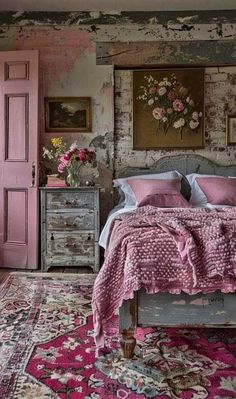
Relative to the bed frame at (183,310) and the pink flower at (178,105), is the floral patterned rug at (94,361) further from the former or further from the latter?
the pink flower at (178,105)

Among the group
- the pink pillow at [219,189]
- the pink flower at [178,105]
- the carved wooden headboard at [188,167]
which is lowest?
the pink pillow at [219,189]

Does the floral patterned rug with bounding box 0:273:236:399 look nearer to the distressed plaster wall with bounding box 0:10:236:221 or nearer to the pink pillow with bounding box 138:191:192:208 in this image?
the pink pillow with bounding box 138:191:192:208

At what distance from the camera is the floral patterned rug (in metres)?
1.99

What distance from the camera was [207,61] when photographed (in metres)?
4.72

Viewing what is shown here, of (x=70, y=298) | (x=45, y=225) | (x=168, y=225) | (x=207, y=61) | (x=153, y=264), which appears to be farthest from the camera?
(x=207, y=61)

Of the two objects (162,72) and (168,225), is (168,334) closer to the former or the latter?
(168,225)

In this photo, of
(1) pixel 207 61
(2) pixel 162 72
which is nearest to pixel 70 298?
(2) pixel 162 72

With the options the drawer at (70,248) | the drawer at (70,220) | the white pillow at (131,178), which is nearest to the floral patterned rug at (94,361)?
the drawer at (70,248)

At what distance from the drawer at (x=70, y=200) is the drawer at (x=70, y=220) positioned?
7 centimetres

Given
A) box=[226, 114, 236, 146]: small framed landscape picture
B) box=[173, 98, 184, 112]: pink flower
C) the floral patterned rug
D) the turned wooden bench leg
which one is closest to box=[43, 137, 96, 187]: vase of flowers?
box=[173, 98, 184, 112]: pink flower

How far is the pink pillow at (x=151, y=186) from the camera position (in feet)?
13.5

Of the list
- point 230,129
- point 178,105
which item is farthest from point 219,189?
point 178,105

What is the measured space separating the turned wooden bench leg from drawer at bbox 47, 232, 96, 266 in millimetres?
1987

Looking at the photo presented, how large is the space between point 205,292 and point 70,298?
4.65 ft
